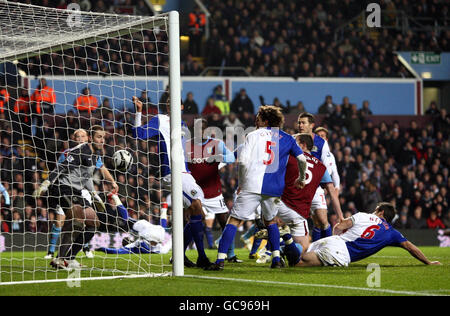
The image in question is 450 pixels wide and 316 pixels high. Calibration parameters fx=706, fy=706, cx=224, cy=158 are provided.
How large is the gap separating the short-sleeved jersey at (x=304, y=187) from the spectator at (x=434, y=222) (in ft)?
27.4

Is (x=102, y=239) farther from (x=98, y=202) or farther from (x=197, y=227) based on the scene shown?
(x=197, y=227)

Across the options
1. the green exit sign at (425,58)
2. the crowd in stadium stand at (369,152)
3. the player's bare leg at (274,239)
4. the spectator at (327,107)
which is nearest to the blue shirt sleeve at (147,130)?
the player's bare leg at (274,239)

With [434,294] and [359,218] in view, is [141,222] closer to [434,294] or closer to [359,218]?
[359,218]

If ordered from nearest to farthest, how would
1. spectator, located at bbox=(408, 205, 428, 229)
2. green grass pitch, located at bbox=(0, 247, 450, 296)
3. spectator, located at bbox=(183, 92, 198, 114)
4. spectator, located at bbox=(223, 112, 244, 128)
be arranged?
green grass pitch, located at bbox=(0, 247, 450, 296)
spectator, located at bbox=(408, 205, 428, 229)
spectator, located at bbox=(223, 112, 244, 128)
spectator, located at bbox=(183, 92, 198, 114)

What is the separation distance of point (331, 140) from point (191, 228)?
10.4 metres

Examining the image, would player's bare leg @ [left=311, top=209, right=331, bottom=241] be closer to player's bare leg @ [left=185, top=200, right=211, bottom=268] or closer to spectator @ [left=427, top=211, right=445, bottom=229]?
player's bare leg @ [left=185, top=200, right=211, bottom=268]

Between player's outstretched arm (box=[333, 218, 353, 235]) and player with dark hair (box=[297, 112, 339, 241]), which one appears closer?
player's outstretched arm (box=[333, 218, 353, 235])

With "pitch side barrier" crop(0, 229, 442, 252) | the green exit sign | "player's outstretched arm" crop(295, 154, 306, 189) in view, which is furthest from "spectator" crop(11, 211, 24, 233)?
the green exit sign

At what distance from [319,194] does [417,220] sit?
799 centimetres

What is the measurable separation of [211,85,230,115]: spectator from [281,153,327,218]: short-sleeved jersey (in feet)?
32.0

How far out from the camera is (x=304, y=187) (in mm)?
8375

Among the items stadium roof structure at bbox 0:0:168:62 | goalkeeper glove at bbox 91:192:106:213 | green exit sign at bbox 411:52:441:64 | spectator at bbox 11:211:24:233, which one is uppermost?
green exit sign at bbox 411:52:441:64

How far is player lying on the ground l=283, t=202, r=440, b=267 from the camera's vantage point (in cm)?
787

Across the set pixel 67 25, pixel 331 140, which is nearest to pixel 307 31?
pixel 331 140
